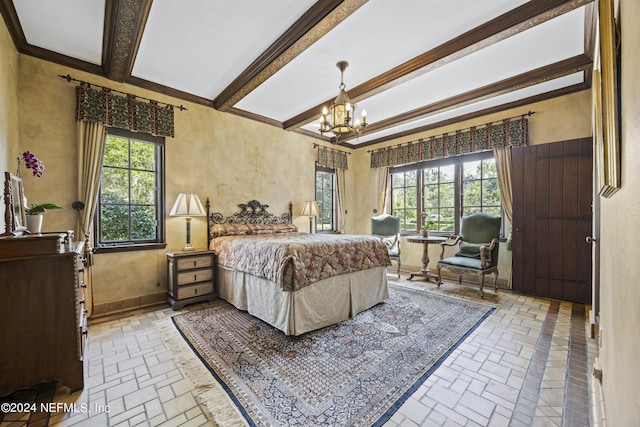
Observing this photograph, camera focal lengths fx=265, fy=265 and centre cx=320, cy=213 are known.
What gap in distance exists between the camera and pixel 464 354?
226cm

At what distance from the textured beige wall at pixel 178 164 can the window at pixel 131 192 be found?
0.47 ft

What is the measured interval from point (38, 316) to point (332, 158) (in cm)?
506

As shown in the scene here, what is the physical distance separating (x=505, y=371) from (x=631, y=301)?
1.55 m

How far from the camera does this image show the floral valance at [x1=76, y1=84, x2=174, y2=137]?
9.88 feet

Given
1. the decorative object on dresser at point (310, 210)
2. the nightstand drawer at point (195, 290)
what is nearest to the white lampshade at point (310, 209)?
the decorative object on dresser at point (310, 210)

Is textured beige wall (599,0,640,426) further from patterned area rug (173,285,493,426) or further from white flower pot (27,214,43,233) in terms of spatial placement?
white flower pot (27,214,43,233)

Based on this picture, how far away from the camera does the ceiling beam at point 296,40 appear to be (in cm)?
212

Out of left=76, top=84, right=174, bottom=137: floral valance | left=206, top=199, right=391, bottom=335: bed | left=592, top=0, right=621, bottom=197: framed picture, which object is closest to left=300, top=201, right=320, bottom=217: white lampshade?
left=206, top=199, right=391, bottom=335: bed

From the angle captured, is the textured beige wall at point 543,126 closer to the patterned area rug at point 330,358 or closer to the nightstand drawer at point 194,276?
the patterned area rug at point 330,358

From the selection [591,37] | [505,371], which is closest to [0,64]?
[505,371]

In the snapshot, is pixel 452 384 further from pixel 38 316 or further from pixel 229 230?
pixel 229 230

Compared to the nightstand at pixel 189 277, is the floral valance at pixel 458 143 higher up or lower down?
higher up

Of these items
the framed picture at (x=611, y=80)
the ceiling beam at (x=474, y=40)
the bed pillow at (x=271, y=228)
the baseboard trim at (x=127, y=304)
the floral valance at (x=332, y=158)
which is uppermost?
the ceiling beam at (x=474, y=40)

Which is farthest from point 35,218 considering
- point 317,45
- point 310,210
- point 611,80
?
point 310,210
